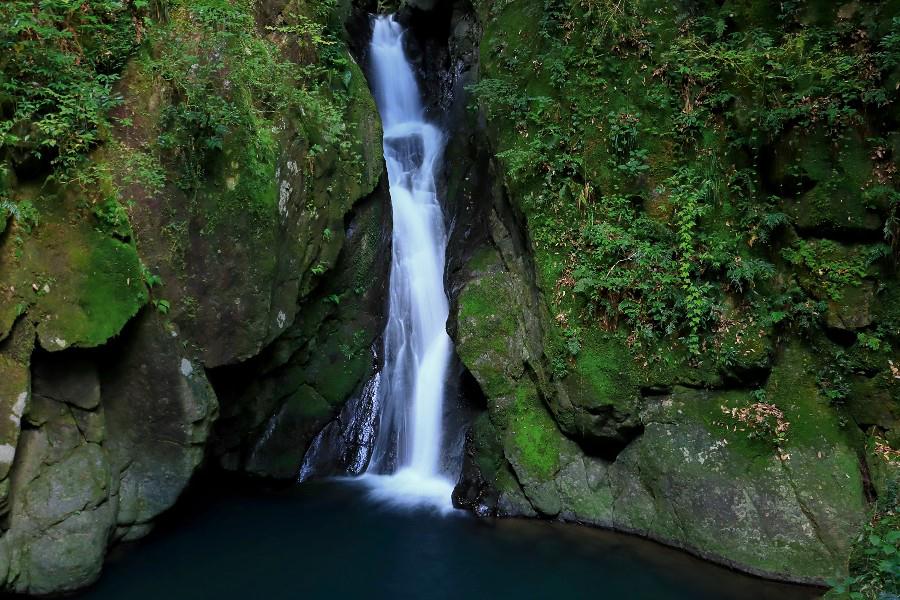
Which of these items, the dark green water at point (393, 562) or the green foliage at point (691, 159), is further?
the green foliage at point (691, 159)

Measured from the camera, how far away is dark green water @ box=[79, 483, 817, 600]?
6484 millimetres

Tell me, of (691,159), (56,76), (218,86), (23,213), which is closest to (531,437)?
(691,159)

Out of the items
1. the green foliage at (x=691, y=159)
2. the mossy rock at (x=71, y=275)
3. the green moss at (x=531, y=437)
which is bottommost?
the green moss at (x=531, y=437)

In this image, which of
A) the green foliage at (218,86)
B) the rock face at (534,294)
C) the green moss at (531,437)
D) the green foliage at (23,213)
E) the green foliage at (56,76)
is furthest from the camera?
the green moss at (531,437)

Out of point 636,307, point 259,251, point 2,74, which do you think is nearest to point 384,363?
point 259,251

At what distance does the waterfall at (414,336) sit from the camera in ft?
30.4

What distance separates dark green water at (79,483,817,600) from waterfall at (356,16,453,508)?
97 cm

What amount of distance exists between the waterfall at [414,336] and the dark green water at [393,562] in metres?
0.97

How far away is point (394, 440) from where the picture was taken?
9.62 metres

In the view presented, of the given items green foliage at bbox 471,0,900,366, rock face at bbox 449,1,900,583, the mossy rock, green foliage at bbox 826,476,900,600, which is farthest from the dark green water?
the mossy rock

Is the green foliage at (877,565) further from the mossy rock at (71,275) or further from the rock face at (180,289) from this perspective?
the mossy rock at (71,275)

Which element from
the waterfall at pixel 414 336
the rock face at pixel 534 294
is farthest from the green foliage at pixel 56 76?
the waterfall at pixel 414 336

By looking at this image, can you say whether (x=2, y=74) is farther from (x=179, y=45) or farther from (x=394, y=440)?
(x=394, y=440)

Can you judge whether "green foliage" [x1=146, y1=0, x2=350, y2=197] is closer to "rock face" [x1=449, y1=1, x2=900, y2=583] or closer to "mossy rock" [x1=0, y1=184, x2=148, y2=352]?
"mossy rock" [x1=0, y1=184, x2=148, y2=352]
